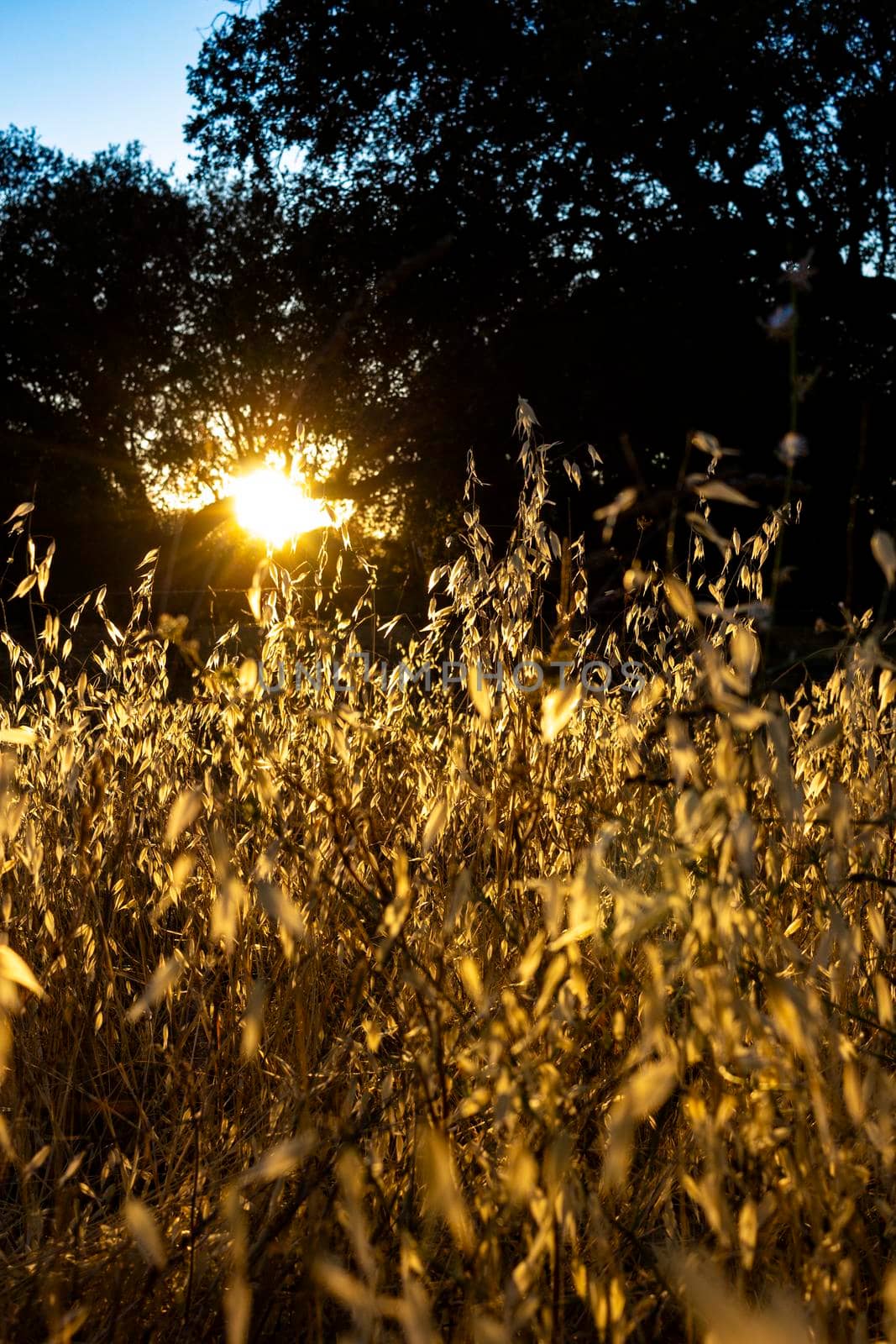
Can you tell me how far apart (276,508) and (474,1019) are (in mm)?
780

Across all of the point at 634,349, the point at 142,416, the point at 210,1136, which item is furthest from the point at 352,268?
the point at 210,1136

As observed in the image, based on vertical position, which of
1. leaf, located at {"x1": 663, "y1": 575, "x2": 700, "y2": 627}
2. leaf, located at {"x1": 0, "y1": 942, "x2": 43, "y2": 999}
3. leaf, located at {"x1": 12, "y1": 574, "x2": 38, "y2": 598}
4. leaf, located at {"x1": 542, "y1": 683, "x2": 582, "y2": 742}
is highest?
leaf, located at {"x1": 12, "y1": 574, "x2": 38, "y2": 598}

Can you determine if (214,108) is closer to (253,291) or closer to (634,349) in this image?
(253,291)

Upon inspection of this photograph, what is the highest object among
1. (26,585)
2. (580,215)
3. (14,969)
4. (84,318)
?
(84,318)

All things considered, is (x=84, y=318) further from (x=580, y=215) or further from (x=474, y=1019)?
(x=474, y=1019)

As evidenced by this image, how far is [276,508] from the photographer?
1.45 meters

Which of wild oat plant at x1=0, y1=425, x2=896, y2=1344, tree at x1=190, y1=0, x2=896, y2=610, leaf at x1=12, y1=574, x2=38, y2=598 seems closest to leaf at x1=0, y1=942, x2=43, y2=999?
wild oat plant at x1=0, y1=425, x2=896, y2=1344

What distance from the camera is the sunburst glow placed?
1343 millimetres

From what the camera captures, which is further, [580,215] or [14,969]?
[580,215]

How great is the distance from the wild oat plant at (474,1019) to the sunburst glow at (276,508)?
10 cm

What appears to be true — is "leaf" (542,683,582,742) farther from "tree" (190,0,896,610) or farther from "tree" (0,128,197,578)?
"tree" (0,128,197,578)

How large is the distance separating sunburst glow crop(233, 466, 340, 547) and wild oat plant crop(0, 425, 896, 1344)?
10 centimetres

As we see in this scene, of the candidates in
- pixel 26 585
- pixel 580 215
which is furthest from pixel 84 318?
pixel 26 585

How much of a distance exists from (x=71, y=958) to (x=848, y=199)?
414 inches
